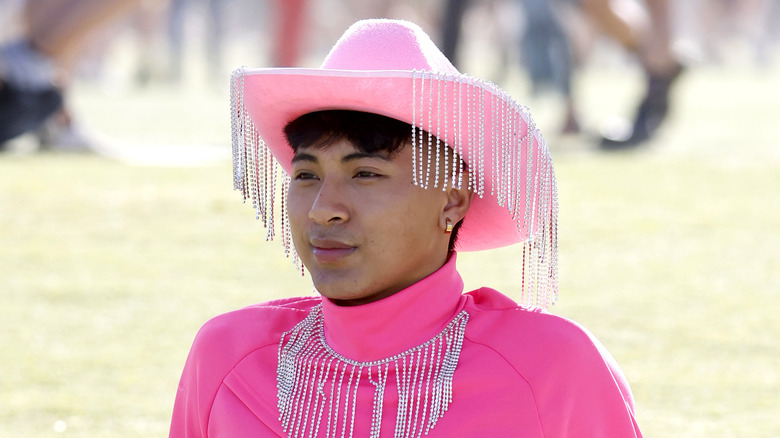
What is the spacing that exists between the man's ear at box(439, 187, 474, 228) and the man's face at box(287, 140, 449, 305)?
3 centimetres

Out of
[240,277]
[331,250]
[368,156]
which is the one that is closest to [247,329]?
[331,250]

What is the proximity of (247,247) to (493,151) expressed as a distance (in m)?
3.58

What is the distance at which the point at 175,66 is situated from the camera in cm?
2927

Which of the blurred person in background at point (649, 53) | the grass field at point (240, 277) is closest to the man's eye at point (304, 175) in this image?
the grass field at point (240, 277)

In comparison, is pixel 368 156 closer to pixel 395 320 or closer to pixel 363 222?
pixel 363 222

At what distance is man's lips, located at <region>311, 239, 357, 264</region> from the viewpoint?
6.18 feet

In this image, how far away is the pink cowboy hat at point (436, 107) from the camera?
6.08ft

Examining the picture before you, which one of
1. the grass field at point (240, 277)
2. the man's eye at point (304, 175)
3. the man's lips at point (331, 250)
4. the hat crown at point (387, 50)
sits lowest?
the grass field at point (240, 277)

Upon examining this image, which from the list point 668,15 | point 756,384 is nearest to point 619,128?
point 668,15

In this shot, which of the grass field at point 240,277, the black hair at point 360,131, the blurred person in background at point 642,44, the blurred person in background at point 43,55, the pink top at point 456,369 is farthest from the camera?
the blurred person in background at point 642,44

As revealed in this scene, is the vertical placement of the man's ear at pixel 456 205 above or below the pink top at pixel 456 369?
above

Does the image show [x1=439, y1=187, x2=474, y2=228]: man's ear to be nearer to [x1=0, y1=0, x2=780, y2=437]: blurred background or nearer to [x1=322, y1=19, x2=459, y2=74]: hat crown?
[x1=322, y1=19, x2=459, y2=74]: hat crown

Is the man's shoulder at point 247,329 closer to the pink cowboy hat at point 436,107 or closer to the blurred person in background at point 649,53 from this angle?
the pink cowboy hat at point 436,107

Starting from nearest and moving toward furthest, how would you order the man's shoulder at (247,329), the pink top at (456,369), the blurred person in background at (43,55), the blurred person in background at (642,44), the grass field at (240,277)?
the pink top at (456,369), the man's shoulder at (247,329), the grass field at (240,277), the blurred person in background at (43,55), the blurred person in background at (642,44)
